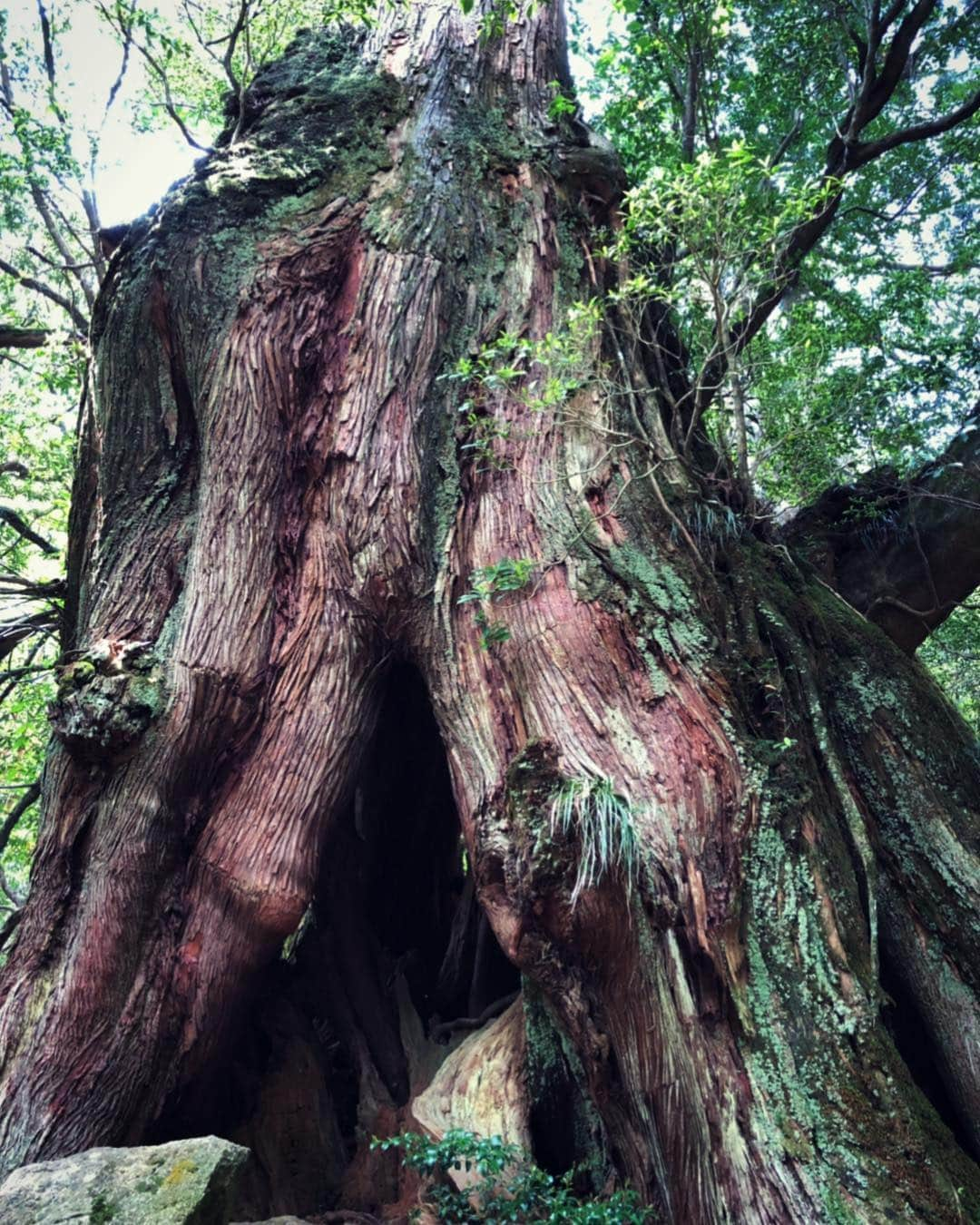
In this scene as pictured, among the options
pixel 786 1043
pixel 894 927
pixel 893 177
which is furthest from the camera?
pixel 893 177

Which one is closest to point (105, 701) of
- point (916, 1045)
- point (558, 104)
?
point (916, 1045)

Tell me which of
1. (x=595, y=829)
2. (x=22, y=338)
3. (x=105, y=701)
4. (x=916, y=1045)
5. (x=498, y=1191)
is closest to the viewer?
(x=595, y=829)

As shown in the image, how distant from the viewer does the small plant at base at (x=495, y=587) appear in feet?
11.6

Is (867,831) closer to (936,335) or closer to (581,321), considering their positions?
(581,321)

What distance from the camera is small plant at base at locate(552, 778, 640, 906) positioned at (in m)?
2.81

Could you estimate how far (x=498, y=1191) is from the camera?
3.12 meters

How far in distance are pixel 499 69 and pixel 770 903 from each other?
16.3 feet

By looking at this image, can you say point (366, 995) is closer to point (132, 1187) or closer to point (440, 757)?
point (440, 757)

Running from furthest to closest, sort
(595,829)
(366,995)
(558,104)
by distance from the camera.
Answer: (558,104)
(366,995)
(595,829)

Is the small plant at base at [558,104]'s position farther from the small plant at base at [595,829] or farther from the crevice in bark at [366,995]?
the small plant at base at [595,829]

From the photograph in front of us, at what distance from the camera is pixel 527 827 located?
2.95 metres

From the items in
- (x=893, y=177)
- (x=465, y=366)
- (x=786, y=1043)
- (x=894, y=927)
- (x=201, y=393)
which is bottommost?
(x=786, y=1043)

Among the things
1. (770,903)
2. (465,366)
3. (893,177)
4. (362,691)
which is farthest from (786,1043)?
(893,177)

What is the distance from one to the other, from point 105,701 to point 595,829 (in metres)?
1.88
